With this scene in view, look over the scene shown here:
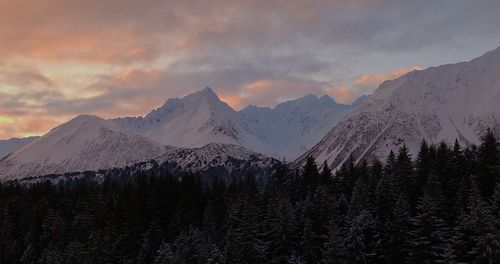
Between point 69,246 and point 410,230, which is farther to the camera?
point 69,246

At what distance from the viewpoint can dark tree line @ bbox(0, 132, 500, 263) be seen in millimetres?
85625

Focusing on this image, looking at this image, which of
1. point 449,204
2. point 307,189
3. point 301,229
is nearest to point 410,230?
point 449,204

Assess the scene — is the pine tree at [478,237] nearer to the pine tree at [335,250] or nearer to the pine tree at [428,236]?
the pine tree at [428,236]

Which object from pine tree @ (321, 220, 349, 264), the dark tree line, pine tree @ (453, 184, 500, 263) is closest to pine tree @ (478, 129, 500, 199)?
the dark tree line

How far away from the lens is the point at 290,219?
4040 inches

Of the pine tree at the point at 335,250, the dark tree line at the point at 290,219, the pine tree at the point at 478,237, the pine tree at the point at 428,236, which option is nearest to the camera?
the pine tree at the point at 478,237

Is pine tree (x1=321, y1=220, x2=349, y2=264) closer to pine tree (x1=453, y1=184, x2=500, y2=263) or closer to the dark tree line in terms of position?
the dark tree line

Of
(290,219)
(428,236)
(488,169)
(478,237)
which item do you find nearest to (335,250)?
(428,236)

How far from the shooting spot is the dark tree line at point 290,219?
85.6m

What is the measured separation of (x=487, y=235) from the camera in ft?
251

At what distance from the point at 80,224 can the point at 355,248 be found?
250ft

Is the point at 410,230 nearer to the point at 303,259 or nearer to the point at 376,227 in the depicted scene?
the point at 376,227

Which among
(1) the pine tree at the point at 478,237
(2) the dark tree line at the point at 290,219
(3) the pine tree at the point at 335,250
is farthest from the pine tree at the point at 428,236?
(3) the pine tree at the point at 335,250

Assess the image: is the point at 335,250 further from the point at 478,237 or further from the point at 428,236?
the point at 478,237
